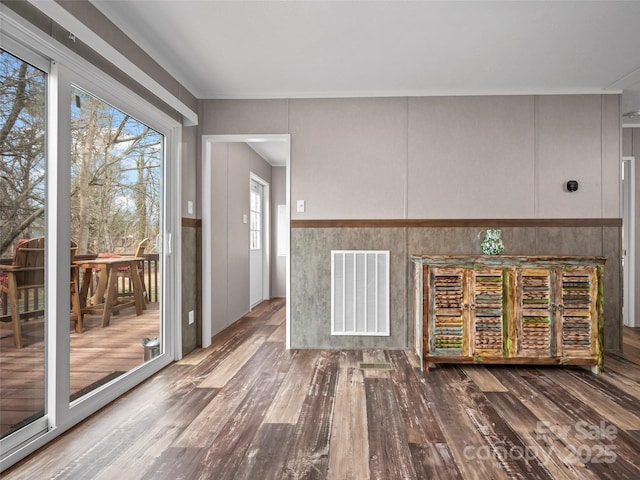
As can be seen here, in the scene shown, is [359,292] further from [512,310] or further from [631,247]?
[631,247]

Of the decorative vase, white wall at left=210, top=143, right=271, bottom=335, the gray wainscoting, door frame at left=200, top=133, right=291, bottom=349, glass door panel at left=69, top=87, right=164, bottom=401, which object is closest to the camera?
glass door panel at left=69, top=87, right=164, bottom=401

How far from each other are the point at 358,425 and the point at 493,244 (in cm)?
195

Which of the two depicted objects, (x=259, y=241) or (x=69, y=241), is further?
(x=259, y=241)

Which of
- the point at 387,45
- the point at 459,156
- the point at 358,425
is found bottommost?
the point at 358,425

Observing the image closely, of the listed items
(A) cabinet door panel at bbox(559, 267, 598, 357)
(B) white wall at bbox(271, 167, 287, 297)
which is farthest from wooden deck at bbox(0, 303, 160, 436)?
(B) white wall at bbox(271, 167, 287, 297)

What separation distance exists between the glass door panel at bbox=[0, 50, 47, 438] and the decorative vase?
10.1 ft

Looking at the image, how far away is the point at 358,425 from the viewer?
6.84 ft

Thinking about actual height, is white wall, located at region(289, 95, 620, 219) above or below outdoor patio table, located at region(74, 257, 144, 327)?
above

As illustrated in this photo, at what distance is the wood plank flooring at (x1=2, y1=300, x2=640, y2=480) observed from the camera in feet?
5.56

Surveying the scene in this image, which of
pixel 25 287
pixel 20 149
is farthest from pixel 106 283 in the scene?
pixel 20 149

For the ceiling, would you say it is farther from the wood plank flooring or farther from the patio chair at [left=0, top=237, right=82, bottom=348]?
the wood plank flooring

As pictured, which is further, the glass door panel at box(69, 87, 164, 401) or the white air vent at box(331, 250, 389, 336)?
the white air vent at box(331, 250, 389, 336)

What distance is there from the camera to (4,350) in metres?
1.70

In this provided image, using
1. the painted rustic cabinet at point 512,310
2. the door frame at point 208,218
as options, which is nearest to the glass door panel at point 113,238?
the door frame at point 208,218
